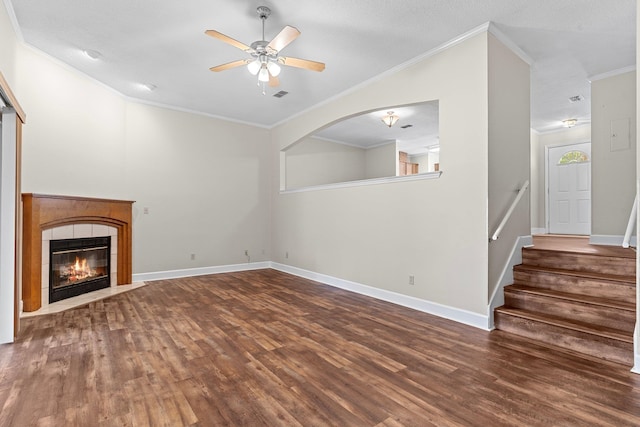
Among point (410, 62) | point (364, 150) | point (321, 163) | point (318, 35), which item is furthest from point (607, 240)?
point (364, 150)

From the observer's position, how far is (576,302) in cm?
304

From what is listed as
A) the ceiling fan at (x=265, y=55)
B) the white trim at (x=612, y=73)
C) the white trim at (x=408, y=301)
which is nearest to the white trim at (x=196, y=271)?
the white trim at (x=408, y=301)

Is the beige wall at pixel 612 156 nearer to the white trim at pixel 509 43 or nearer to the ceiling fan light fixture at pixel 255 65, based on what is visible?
the white trim at pixel 509 43

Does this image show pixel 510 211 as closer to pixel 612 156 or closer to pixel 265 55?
pixel 612 156

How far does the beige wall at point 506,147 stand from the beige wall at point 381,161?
4698 mm

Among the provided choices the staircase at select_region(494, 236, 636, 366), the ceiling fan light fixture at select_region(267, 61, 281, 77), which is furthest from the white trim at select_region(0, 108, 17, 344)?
the staircase at select_region(494, 236, 636, 366)

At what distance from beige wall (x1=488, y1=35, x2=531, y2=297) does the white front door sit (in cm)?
393

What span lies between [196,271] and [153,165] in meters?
2.16

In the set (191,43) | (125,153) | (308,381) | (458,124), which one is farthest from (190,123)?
(308,381)

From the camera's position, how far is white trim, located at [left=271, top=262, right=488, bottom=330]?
3.42 m

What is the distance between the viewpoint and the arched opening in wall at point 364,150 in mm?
6742

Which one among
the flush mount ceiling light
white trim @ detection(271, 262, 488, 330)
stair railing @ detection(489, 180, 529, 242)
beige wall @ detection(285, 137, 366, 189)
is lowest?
white trim @ detection(271, 262, 488, 330)

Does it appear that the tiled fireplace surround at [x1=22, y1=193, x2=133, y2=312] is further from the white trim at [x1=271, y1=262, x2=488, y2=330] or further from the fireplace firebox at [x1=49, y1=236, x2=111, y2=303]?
Answer: the white trim at [x1=271, y1=262, x2=488, y2=330]

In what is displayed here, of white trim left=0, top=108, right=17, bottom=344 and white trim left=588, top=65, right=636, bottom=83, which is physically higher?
white trim left=588, top=65, right=636, bottom=83
